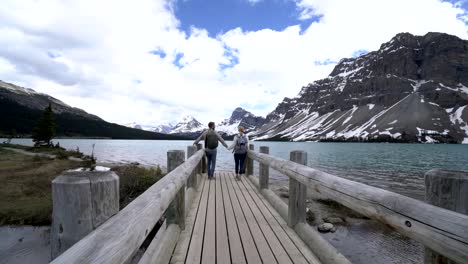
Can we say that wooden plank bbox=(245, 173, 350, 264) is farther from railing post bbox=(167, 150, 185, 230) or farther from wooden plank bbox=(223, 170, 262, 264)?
railing post bbox=(167, 150, 185, 230)

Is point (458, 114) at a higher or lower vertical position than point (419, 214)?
higher

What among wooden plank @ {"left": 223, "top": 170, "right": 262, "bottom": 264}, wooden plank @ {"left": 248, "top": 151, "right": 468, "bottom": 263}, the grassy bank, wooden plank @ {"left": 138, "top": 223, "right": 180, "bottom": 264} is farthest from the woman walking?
wooden plank @ {"left": 248, "top": 151, "right": 468, "bottom": 263}

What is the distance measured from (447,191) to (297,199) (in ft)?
9.95

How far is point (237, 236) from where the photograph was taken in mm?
4871

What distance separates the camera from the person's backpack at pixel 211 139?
1146cm

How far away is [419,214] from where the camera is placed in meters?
1.85

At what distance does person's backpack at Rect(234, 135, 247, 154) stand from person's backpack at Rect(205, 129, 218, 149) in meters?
0.91

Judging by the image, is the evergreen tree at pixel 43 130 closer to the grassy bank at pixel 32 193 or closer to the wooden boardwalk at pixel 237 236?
the grassy bank at pixel 32 193

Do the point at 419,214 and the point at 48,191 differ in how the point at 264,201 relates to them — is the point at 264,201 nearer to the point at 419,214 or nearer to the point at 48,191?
the point at 419,214

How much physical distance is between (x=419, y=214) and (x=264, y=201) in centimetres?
603

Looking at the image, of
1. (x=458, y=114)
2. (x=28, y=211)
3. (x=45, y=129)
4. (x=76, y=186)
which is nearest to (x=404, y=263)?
(x=76, y=186)

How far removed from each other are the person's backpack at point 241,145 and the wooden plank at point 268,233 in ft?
12.3

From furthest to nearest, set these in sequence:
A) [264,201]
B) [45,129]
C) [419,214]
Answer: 1. [45,129]
2. [264,201]
3. [419,214]

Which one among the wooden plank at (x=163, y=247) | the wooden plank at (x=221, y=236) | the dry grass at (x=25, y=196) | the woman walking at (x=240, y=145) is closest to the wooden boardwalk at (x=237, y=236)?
the wooden plank at (x=221, y=236)
